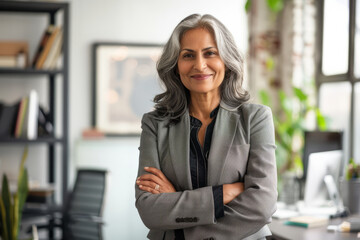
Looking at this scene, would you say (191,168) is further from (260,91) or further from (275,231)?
(260,91)

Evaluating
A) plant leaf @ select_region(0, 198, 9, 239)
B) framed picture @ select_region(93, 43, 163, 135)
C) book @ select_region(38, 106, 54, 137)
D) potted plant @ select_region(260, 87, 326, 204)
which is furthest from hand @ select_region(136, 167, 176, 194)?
framed picture @ select_region(93, 43, 163, 135)

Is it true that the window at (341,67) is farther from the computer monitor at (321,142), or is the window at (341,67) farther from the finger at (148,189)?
the finger at (148,189)

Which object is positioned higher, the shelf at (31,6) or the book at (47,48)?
the shelf at (31,6)

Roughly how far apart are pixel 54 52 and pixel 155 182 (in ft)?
8.52

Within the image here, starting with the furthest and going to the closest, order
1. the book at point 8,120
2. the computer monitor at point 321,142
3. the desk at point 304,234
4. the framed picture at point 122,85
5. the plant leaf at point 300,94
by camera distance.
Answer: the framed picture at point 122,85, the book at point 8,120, the plant leaf at point 300,94, the computer monitor at point 321,142, the desk at point 304,234

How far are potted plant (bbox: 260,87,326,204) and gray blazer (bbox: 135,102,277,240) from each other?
6.57 ft

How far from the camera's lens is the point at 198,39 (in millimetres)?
1825

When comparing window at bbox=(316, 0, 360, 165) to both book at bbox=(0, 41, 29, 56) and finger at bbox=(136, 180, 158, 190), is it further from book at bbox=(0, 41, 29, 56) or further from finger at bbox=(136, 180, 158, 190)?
book at bbox=(0, 41, 29, 56)

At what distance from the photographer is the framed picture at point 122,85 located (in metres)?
4.73

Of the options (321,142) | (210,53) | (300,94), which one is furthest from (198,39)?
(300,94)

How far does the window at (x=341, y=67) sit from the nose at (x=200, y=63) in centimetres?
223

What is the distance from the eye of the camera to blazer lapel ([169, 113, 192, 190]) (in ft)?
5.91

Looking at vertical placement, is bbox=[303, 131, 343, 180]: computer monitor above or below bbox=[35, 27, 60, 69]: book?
below

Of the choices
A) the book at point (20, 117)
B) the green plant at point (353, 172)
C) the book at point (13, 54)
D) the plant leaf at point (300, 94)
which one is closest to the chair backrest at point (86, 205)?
the book at point (20, 117)
